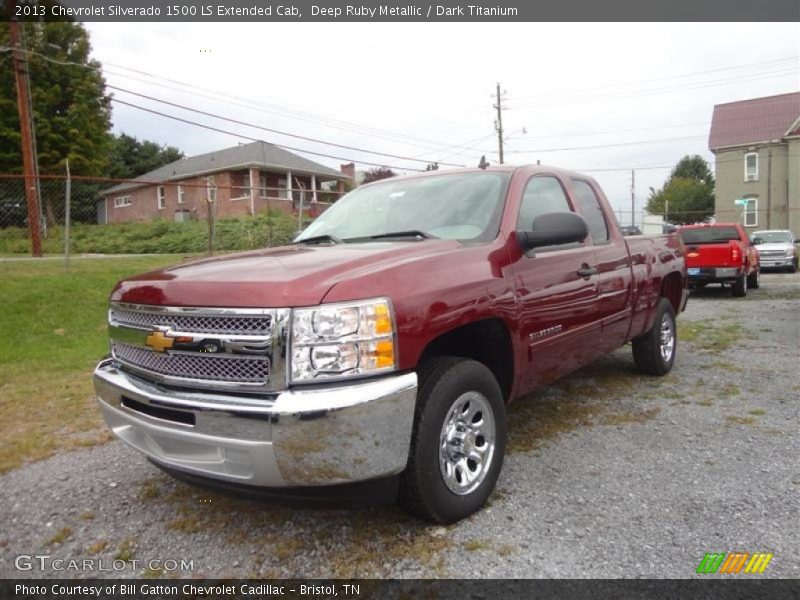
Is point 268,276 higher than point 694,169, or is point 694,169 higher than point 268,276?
point 694,169

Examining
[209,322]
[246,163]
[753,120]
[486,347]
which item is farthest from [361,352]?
[753,120]

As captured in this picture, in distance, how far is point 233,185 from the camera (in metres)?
30.8

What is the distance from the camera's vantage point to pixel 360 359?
2.28 m

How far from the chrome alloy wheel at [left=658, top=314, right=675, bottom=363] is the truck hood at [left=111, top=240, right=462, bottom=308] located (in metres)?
3.35

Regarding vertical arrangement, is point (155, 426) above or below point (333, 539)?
above

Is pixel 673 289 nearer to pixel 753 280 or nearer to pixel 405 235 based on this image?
pixel 405 235

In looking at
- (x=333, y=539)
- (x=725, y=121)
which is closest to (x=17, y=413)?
(x=333, y=539)

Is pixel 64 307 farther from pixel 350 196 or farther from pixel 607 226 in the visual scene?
pixel 607 226

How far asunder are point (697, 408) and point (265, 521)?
11.3ft

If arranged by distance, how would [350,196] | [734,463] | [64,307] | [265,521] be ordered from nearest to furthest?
[265,521], [734,463], [350,196], [64,307]

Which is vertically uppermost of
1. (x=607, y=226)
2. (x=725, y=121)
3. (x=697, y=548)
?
(x=725, y=121)

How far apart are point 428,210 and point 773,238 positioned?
20215 mm

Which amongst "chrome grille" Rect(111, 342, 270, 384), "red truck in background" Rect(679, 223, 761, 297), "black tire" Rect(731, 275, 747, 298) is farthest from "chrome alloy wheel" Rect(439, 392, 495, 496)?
"black tire" Rect(731, 275, 747, 298)

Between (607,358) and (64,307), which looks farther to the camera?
(64,307)
